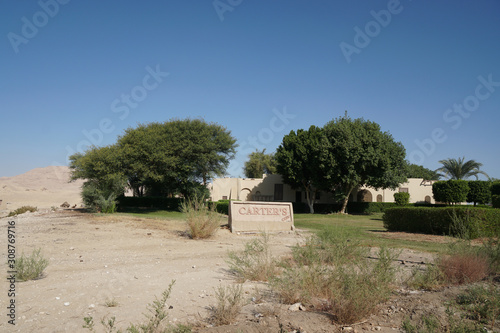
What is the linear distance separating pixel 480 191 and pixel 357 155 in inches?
725

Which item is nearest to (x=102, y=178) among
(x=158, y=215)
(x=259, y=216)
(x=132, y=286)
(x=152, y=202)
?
(x=158, y=215)

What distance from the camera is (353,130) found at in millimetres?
32562

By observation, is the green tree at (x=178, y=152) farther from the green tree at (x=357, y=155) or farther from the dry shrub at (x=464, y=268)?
the dry shrub at (x=464, y=268)

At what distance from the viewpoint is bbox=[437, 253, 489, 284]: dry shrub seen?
5840 millimetres

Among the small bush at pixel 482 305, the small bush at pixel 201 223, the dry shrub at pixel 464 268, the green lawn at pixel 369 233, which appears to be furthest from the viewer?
the small bush at pixel 201 223

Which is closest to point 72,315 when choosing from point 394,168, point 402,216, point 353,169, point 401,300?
point 401,300

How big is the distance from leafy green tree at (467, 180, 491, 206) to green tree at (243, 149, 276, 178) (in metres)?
31.1

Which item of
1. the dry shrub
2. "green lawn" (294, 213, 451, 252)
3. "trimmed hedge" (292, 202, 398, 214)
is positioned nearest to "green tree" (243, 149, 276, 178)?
"trimmed hedge" (292, 202, 398, 214)

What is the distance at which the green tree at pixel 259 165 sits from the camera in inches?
2491

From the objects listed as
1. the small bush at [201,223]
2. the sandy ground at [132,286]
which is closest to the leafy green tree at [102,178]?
the sandy ground at [132,286]

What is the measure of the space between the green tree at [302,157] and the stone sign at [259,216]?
743 inches

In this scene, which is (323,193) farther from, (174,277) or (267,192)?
(174,277)

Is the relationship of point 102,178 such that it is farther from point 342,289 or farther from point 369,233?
point 342,289

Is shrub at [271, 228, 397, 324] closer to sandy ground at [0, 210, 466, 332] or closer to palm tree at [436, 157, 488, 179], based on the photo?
sandy ground at [0, 210, 466, 332]
